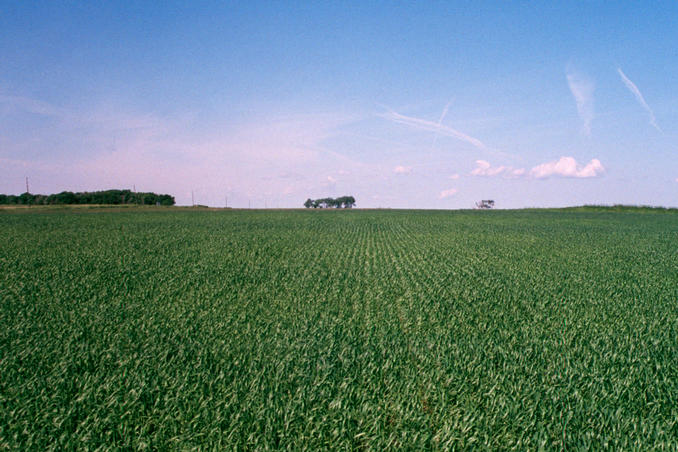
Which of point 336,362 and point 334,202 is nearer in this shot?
point 336,362

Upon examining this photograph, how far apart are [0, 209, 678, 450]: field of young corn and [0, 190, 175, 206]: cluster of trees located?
4206 inches

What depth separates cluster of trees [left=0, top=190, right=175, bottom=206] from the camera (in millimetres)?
97000

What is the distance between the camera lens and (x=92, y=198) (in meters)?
107

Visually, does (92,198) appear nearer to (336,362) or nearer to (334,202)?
(334,202)

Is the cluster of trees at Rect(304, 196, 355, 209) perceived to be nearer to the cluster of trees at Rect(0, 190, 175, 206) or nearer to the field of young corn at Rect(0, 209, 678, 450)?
the cluster of trees at Rect(0, 190, 175, 206)

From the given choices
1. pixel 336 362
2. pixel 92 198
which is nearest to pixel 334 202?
pixel 92 198

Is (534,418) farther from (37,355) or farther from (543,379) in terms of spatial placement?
(37,355)

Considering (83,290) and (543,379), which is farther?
(83,290)

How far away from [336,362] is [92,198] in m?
123

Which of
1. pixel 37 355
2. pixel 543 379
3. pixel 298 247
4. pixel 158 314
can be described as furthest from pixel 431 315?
pixel 298 247

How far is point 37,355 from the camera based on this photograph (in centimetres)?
599

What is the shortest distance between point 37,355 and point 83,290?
5.18m

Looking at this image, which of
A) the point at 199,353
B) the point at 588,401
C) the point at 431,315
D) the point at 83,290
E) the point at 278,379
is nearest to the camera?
→ the point at 588,401

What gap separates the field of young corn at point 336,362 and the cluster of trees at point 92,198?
106836 millimetres
